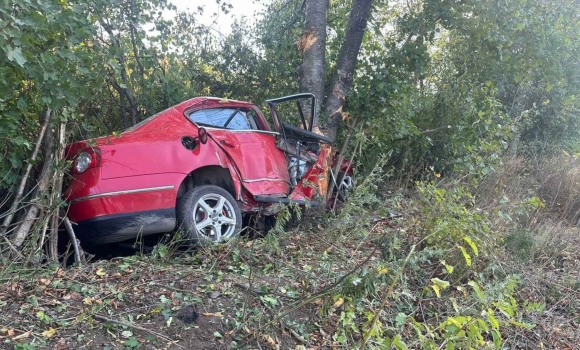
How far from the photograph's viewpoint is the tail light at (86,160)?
17.4ft

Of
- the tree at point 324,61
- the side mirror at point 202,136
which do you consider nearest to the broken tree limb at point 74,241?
the side mirror at point 202,136

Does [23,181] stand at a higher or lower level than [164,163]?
lower

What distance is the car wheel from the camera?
5633 mm

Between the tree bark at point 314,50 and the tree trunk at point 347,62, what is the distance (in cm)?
23

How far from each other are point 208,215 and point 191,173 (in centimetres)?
53

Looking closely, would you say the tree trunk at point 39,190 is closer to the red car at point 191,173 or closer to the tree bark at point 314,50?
the red car at point 191,173

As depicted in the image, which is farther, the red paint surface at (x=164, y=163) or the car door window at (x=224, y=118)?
the car door window at (x=224, y=118)

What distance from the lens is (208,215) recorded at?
5875 millimetres

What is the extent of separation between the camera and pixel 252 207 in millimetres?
6516

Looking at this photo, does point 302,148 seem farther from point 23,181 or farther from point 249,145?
point 23,181

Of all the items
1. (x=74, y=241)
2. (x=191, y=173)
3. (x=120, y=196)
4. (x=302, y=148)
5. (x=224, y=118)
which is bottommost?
(x=74, y=241)

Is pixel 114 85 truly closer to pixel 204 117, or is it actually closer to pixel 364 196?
pixel 204 117

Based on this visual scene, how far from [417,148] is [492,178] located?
4.47ft

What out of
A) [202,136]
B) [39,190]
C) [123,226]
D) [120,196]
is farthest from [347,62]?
[39,190]
